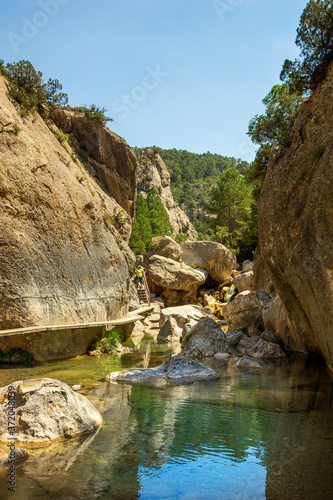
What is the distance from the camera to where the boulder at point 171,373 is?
11.7 m

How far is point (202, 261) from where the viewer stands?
4103 cm

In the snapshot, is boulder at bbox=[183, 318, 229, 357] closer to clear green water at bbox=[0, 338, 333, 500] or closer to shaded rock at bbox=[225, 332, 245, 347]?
shaded rock at bbox=[225, 332, 245, 347]

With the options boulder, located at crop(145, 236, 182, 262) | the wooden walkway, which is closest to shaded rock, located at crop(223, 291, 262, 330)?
the wooden walkway

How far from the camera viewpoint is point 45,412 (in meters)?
6.68

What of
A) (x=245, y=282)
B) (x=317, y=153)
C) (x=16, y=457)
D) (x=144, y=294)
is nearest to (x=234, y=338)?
(x=317, y=153)

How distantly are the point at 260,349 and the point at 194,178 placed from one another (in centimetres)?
11444

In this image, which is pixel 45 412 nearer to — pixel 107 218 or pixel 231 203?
pixel 107 218

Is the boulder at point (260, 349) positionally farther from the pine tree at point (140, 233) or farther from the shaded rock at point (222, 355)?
the pine tree at point (140, 233)

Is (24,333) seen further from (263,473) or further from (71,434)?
(263,473)

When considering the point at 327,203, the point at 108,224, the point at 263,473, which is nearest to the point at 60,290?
the point at 108,224

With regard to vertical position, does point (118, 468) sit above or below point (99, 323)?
below

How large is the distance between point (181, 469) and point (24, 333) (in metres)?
8.50

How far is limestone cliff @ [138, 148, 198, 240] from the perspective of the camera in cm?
8722

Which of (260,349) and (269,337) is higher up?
(269,337)
